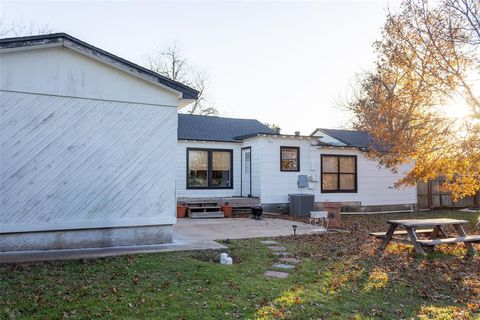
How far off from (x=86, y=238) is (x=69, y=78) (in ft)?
10.3

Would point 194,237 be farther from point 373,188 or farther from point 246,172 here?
point 373,188

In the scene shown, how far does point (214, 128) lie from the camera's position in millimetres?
17422

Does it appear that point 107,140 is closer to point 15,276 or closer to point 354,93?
point 15,276

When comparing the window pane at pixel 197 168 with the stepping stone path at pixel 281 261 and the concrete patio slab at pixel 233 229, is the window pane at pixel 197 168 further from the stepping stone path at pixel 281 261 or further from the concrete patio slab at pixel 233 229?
the stepping stone path at pixel 281 261

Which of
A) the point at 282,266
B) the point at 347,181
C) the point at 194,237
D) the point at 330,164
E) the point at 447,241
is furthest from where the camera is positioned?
the point at 347,181

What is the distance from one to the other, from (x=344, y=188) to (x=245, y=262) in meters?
11.3

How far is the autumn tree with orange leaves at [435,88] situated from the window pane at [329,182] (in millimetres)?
5333

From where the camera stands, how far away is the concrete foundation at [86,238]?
7000mm

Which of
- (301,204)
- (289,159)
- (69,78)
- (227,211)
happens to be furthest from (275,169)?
(69,78)

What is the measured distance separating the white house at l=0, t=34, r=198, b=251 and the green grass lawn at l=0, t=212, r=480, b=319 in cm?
120

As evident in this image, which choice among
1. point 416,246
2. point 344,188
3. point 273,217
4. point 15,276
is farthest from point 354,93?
point 15,276

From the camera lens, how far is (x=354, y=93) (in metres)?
32.2

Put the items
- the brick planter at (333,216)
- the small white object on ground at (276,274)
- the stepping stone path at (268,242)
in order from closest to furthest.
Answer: the small white object on ground at (276,274) < the stepping stone path at (268,242) < the brick planter at (333,216)

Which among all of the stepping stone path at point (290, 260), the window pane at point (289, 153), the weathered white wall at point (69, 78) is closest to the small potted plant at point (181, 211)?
the window pane at point (289, 153)
